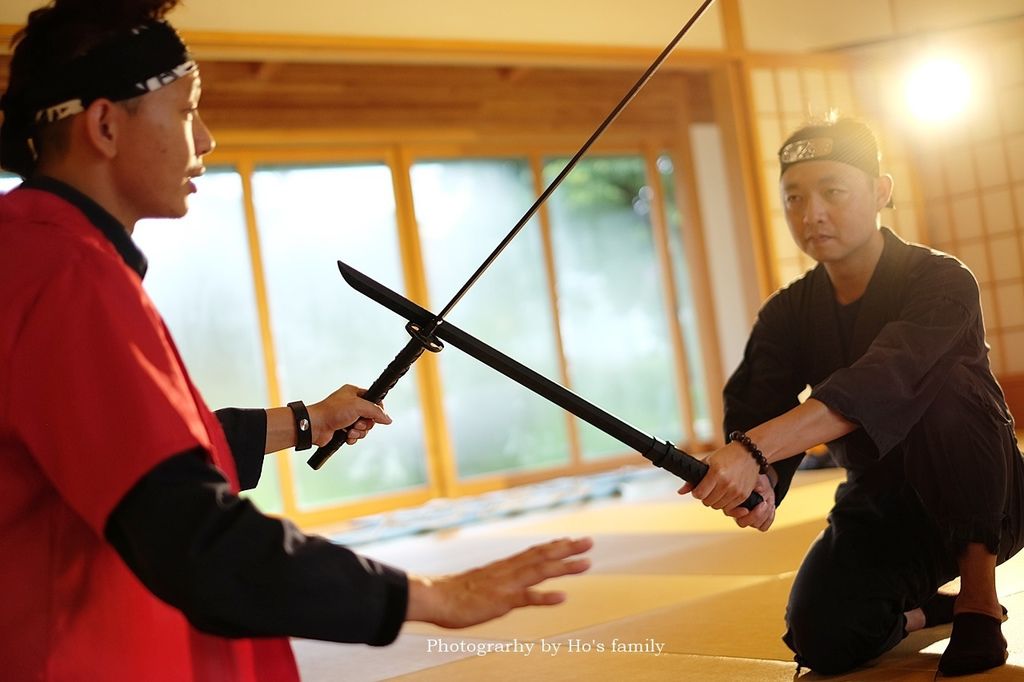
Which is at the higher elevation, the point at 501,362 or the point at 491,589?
the point at 501,362

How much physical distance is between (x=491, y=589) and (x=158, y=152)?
59 centimetres

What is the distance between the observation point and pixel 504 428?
26.1ft

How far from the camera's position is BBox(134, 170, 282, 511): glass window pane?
682 centimetres

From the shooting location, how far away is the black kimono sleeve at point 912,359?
1988 millimetres

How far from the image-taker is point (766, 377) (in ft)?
7.82

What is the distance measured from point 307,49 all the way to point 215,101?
6.10ft

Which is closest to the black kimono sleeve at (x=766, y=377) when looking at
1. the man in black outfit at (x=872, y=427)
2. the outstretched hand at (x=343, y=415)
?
the man in black outfit at (x=872, y=427)

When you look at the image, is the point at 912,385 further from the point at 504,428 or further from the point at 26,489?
the point at 504,428

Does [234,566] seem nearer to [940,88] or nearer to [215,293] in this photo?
[215,293]

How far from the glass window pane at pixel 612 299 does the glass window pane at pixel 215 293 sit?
2.29 m

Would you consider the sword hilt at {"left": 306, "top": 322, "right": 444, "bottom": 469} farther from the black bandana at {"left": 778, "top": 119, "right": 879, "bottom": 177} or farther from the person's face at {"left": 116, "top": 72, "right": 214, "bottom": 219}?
the black bandana at {"left": 778, "top": 119, "right": 879, "bottom": 177}

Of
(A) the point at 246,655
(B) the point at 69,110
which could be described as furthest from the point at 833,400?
(B) the point at 69,110

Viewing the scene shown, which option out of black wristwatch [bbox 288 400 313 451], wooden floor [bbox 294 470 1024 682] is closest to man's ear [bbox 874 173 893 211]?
wooden floor [bbox 294 470 1024 682]

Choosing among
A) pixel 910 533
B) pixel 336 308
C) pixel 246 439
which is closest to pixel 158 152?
pixel 246 439
